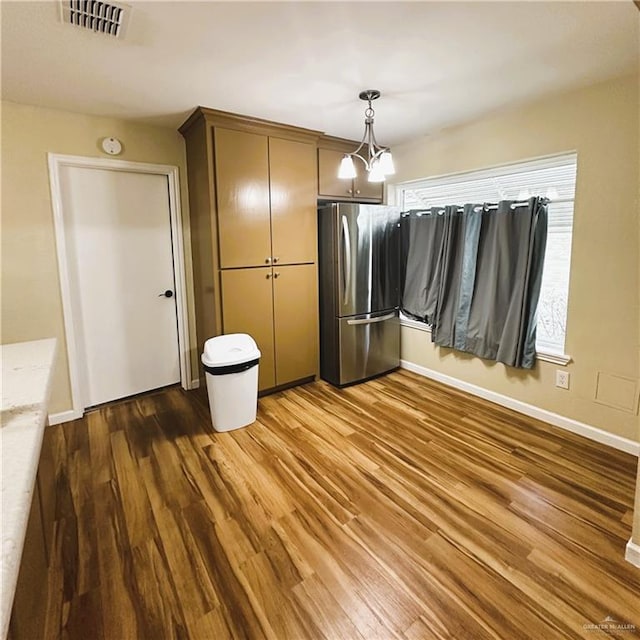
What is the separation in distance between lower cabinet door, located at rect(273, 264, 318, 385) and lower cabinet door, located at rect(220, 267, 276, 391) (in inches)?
2.7

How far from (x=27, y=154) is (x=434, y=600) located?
11.7ft

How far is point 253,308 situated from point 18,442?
221 cm

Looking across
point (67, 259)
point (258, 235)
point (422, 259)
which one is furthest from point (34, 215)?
point (422, 259)

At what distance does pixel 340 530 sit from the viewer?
183 cm

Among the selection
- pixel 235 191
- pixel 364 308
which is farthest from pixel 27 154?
pixel 364 308

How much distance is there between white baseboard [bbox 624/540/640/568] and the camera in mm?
1604

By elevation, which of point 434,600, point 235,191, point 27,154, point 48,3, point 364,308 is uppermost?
point 48,3

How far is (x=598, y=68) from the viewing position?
7.05ft

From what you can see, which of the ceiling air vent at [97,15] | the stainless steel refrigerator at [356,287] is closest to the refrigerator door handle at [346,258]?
the stainless steel refrigerator at [356,287]

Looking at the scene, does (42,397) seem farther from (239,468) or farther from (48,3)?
(48,3)

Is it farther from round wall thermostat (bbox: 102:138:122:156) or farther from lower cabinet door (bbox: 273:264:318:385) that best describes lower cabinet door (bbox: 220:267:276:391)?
round wall thermostat (bbox: 102:138:122:156)

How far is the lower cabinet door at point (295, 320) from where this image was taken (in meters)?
3.33

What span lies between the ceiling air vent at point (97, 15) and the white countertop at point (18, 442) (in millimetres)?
1514

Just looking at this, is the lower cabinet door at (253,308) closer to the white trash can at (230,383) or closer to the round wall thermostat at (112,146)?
the white trash can at (230,383)
